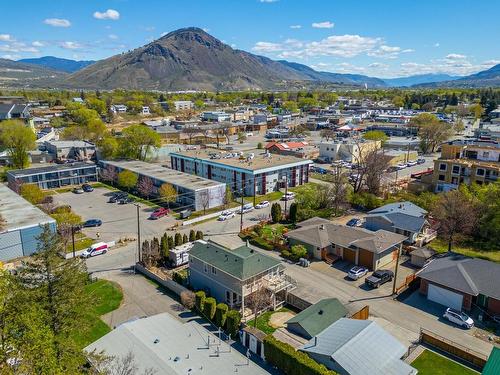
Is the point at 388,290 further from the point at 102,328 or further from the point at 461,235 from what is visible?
the point at 102,328

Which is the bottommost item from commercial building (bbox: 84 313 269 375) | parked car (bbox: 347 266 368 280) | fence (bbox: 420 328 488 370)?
fence (bbox: 420 328 488 370)

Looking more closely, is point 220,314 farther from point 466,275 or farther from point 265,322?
point 466,275

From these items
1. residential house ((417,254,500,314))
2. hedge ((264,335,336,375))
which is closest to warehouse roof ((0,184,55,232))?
hedge ((264,335,336,375))

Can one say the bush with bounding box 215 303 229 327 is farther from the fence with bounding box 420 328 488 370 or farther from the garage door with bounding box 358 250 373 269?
the garage door with bounding box 358 250 373 269

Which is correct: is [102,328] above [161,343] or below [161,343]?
below

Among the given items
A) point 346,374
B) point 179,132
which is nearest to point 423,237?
point 346,374

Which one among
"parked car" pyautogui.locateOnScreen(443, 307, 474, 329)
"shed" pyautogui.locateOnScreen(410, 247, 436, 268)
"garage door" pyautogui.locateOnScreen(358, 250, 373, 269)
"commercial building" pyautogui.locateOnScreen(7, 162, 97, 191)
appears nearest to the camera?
"parked car" pyautogui.locateOnScreen(443, 307, 474, 329)

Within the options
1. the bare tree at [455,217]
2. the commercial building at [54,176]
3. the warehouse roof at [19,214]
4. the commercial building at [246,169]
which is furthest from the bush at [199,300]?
the commercial building at [54,176]
